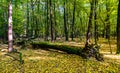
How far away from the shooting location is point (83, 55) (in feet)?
47.2

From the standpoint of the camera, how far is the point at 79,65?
11.8 metres

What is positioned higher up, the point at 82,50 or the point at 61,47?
the point at 82,50

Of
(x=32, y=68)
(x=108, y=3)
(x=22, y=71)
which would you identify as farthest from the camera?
(x=108, y=3)

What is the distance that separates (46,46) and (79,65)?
8.09 metres

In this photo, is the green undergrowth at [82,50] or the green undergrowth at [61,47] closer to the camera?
the green undergrowth at [82,50]

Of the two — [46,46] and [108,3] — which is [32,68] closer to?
[46,46]

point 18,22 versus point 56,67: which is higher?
point 18,22

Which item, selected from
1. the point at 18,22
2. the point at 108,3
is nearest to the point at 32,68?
the point at 108,3

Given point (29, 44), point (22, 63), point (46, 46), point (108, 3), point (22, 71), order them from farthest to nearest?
point (108, 3), point (29, 44), point (46, 46), point (22, 63), point (22, 71)

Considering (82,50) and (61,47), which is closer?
(82,50)

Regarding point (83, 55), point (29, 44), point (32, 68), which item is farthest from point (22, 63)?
point (29, 44)

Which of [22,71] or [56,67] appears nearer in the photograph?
[22,71]

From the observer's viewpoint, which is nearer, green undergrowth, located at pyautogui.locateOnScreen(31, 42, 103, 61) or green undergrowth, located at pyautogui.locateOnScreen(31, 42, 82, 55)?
green undergrowth, located at pyautogui.locateOnScreen(31, 42, 103, 61)

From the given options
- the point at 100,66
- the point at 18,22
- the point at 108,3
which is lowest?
the point at 100,66
